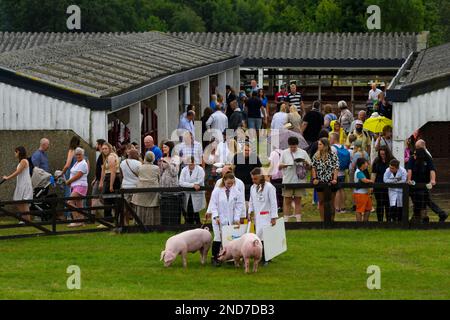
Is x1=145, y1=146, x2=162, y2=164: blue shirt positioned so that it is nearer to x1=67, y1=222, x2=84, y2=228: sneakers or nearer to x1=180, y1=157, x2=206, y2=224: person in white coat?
x1=180, y1=157, x2=206, y2=224: person in white coat

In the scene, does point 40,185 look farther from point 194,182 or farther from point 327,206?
point 327,206

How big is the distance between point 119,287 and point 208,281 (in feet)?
Result: 4.76

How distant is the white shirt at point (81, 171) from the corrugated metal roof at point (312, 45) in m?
25.9

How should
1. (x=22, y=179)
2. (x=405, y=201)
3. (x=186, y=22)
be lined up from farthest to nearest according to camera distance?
1. (x=186, y=22)
2. (x=22, y=179)
3. (x=405, y=201)

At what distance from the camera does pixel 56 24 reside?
321 feet

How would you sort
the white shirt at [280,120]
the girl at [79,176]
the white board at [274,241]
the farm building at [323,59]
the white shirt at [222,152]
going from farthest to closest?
1. the farm building at [323,59]
2. the white shirt at [280,120]
3. the white shirt at [222,152]
4. the girl at [79,176]
5. the white board at [274,241]

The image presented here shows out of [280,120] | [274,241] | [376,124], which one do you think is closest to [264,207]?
[274,241]

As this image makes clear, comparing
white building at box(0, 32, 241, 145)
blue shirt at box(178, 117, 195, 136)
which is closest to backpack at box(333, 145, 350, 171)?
white building at box(0, 32, 241, 145)

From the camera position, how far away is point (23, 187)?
27.8 metres

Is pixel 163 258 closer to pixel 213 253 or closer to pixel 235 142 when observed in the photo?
pixel 213 253

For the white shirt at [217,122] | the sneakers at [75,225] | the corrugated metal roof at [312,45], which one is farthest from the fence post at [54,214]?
the corrugated metal roof at [312,45]

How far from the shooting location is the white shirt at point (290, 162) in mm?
27828

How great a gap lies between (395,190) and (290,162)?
2184mm

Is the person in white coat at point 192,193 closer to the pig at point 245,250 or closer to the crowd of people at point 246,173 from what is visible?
the crowd of people at point 246,173
